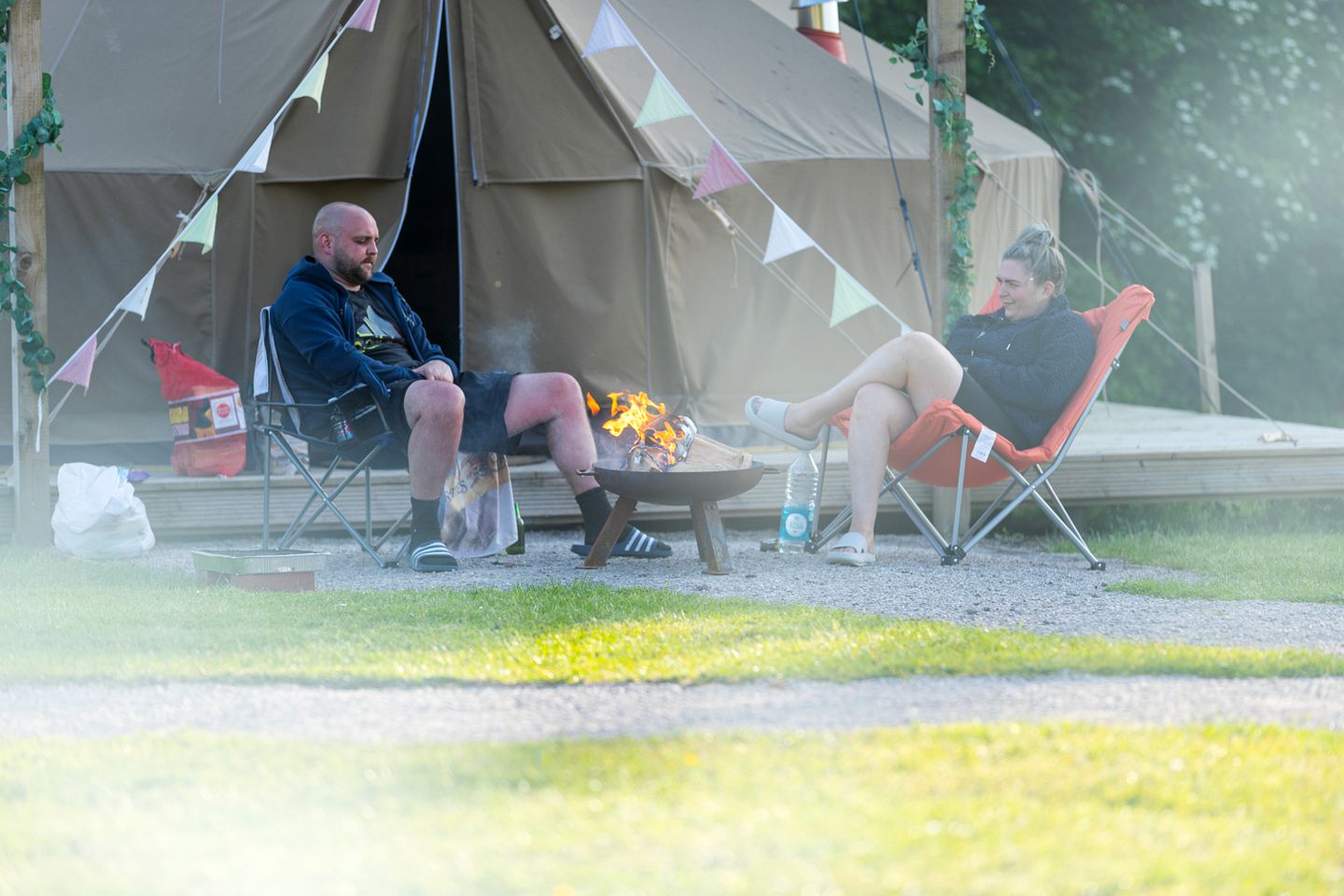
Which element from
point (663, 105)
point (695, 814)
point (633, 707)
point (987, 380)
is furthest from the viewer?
point (663, 105)

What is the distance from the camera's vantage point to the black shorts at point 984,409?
481cm

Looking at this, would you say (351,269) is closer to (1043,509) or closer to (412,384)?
(412,384)

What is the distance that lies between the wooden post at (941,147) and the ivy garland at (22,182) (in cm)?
270

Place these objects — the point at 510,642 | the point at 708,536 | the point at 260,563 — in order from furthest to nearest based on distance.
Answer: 1. the point at 708,536
2. the point at 260,563
3. the point at 510,642

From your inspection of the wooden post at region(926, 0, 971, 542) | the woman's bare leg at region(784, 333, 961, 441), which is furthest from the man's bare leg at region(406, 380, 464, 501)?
the wooden post at region(926, 0, 971, 542)

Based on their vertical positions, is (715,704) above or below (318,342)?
below

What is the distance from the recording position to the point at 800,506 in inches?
202

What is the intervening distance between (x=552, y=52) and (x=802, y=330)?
4.75 feet

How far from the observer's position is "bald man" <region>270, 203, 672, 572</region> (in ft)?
15.2

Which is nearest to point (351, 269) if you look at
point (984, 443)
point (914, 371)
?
point (914, 371)

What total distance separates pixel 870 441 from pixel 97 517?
227 centimetres

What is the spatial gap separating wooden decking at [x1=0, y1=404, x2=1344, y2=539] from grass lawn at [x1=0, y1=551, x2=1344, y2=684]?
106cm

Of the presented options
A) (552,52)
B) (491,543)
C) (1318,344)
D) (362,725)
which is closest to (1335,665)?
(362,725)

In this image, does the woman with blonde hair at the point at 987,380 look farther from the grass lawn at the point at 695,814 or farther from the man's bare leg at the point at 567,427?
the grass lawn at the point at 695,814
